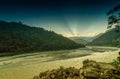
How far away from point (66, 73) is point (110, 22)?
9851mm

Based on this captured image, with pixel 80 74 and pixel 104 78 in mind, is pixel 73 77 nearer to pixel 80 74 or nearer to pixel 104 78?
pixel 80 74

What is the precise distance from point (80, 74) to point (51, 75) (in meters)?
4.29

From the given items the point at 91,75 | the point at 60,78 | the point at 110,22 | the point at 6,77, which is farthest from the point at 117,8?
the point at 6,77

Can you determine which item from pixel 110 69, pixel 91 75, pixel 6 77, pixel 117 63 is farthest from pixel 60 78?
pixel 6 77

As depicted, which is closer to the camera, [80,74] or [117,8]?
[80,74]

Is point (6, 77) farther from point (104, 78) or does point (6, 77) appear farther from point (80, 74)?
point (104, 78)

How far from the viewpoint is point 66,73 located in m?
32.2

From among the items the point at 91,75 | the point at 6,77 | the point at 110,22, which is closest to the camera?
the point at 91,75

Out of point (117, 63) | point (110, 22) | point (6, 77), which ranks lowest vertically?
point (6, 77)

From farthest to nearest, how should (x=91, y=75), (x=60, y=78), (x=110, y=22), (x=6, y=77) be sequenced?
(x=6, y=77) < (x=110, y=22) < (x=60, y=78) < (x=91, y=75)

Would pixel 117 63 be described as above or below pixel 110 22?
below

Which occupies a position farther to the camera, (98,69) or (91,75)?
(98,69)

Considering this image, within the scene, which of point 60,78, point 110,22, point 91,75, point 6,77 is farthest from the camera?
point 6,77

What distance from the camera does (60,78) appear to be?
31.0 m
